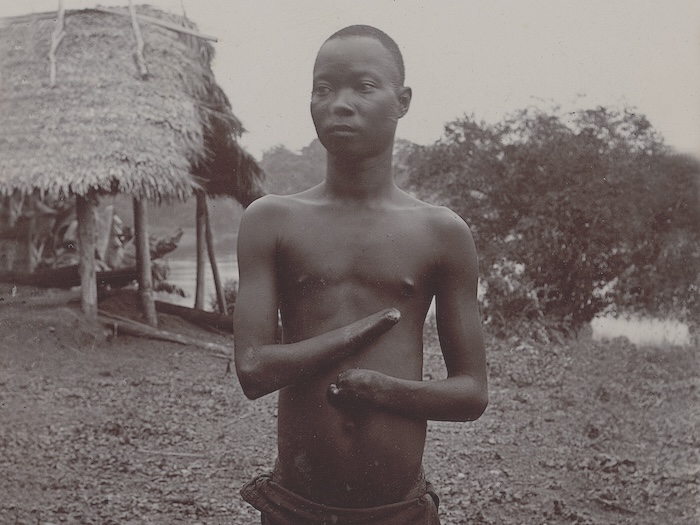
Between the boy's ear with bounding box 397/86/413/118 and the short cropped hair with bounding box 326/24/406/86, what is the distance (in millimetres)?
22

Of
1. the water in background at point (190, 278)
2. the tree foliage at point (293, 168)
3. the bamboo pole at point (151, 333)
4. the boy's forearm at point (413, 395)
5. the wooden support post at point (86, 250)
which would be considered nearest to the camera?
the boy's forearm at point (413, 395)

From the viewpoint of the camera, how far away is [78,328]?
30.1ft

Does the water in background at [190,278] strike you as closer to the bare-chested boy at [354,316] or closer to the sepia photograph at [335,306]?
the sepia photograph at [335,306]

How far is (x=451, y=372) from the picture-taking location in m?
2.04

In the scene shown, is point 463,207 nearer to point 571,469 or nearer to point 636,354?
point 636,354

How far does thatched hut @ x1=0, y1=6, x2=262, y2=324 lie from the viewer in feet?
28.8

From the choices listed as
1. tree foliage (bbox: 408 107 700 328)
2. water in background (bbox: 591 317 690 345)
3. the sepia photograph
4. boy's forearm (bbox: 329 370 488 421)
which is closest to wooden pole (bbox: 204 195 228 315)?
the sepia photograph

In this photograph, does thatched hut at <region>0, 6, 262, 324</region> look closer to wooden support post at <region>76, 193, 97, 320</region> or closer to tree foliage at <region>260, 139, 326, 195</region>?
wooden support post at <region>76, 193, 97, 320</region>

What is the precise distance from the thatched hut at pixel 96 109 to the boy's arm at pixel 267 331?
7119mm

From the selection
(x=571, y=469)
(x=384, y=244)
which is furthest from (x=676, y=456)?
(x=384, y=244)

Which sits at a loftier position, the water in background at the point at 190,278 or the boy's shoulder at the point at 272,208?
the boy's shoulder at the point at 272,208

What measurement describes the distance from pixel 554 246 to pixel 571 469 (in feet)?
15.3

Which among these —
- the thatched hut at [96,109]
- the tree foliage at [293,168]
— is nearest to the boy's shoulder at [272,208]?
the tree foliage at [293,168]

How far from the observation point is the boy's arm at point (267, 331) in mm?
1870
